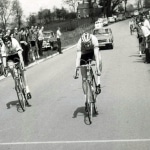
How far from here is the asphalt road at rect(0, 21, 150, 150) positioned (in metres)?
6.39

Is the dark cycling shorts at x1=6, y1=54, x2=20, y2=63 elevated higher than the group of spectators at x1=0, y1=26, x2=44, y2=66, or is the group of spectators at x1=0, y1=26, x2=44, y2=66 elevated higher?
the dark cycling shorts at x1=6, y1=54, x2=20, y2=63

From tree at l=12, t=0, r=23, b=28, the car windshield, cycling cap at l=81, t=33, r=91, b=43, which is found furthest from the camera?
tree at l=12, t=0, r=23, b=28

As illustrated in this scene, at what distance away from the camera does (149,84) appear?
1174 cm

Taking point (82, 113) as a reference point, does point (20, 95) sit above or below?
above

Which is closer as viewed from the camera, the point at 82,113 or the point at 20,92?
the point at 82,113

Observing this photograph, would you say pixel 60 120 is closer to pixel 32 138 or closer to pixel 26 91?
pixel 32 138

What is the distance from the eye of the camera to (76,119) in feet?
26.5

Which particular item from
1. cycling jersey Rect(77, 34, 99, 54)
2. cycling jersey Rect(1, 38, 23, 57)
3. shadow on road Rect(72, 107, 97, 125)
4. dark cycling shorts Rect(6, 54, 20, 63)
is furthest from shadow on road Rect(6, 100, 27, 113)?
cycling jersey Rect(77, 34, 99, 54)

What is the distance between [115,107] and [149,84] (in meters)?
3.18

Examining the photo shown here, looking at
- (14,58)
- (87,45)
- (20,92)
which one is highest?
(87,45)

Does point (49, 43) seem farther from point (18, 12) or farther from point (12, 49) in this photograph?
point (18, 12)

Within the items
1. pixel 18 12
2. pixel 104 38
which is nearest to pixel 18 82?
pixel 104 38

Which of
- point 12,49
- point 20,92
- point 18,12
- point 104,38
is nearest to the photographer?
point 20,92

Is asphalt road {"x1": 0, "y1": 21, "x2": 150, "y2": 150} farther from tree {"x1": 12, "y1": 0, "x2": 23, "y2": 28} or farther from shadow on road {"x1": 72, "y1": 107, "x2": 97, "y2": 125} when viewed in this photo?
tree {"x1": 12, "y1": 0, "x2": 23, "y2": 28}
